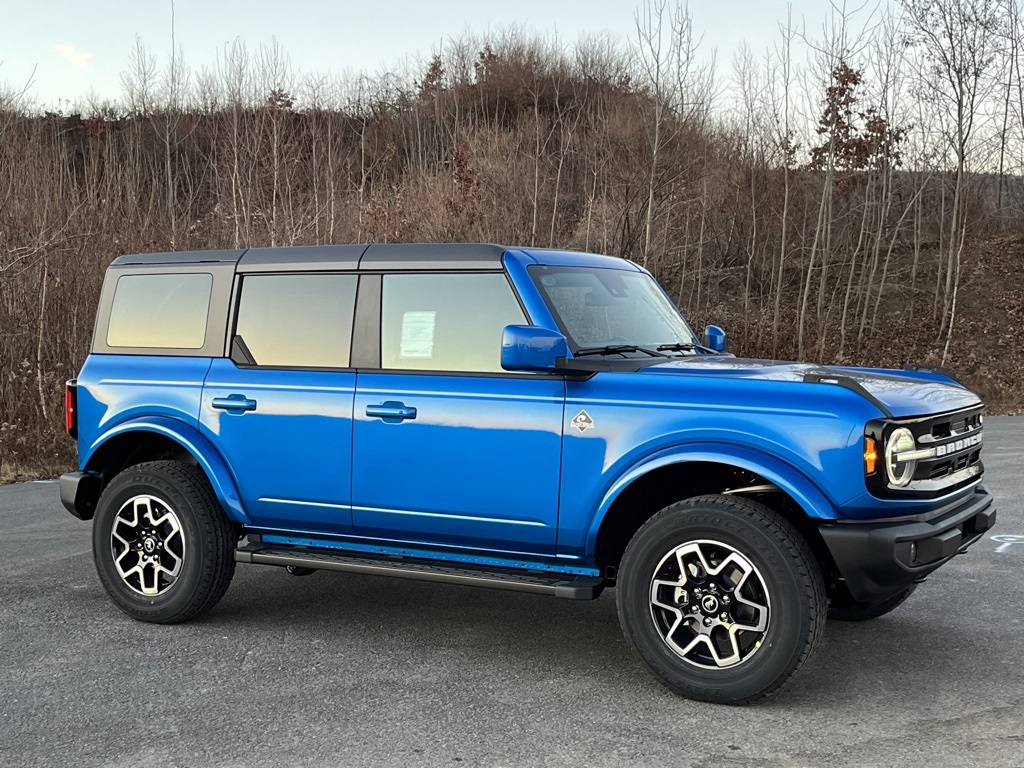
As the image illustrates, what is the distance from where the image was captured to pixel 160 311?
6.09m

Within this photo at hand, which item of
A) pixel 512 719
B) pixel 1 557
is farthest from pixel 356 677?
pixel 1 557

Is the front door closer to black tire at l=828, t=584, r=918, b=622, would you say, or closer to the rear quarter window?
the rear quarter window

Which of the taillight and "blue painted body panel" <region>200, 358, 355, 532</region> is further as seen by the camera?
the taillight

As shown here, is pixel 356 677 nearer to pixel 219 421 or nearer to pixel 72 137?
pixel 219 421

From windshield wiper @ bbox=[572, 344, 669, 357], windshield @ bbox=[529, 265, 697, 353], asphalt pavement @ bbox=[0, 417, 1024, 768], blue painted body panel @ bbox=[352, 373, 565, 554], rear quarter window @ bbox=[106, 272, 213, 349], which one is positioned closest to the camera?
asphalt pavement @ bbox=[0, 417, 1024, 768]

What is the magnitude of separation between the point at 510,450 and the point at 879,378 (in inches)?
68.0

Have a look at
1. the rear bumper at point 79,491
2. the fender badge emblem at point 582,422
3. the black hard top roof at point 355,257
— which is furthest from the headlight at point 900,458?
the rear bumper at point 79,491

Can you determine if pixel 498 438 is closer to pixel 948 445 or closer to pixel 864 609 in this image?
pixel 948 445

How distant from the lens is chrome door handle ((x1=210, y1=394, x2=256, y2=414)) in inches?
Answer: 220

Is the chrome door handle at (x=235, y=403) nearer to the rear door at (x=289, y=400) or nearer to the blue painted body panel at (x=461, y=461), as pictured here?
the rear door at (x=289, y=400)

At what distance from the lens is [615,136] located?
2983cm

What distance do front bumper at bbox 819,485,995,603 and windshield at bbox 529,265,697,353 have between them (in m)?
1.49

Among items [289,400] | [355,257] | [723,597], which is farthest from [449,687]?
[355,257]

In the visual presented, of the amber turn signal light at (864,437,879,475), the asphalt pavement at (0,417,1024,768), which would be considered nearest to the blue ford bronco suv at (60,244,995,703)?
the amber turn signal light at (864,437,879,475)
